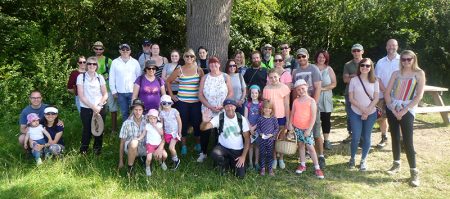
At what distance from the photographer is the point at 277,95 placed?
5488mm

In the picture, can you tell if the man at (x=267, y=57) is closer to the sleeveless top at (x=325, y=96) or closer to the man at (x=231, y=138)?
the sleeveless top at (x=325, y=96)

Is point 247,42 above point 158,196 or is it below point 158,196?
above

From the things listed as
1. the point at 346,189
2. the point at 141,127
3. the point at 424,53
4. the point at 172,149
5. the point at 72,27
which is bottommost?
the point at 346,189

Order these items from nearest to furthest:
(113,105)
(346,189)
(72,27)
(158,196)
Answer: (158,196) < (346,189) < (113,105) < (72,27)

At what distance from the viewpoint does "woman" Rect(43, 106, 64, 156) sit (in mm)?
5793

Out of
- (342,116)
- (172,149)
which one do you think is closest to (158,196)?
(172,149)

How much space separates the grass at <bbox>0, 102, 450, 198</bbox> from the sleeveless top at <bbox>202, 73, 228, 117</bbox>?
3.25 feet

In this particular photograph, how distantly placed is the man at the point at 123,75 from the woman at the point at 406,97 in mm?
3871

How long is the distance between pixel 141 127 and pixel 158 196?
118 centimetres

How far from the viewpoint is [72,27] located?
485 inches

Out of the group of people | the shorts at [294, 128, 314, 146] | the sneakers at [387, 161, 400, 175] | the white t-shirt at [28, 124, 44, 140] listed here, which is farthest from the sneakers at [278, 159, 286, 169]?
the white t-shirt at [28, 124, 44, 140]

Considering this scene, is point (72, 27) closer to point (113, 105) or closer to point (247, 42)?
point (247, 42)

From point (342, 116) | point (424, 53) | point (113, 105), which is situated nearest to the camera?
point (113, 105)

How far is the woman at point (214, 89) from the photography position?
5746 mm
